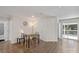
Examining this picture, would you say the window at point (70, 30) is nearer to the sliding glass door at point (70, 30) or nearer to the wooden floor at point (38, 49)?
the sliding glass door at point (70, 30)

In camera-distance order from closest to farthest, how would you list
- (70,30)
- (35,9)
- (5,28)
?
1. (35,9)
2. (5,28)
3. (70,30)

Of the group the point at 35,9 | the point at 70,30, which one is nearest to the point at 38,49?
the point at 35,9

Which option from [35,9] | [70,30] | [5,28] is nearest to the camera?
[35,9]

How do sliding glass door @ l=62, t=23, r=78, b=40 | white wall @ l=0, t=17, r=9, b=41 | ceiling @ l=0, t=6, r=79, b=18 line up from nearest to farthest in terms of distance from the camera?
ceiling @ l=0, t=6, r=79, b=18 < white wall @ l=0, t=17, r=9, b=41 < sliding glass door @ l=62, t=23, r=78, b=40

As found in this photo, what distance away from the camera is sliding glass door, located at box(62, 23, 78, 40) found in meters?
8.82

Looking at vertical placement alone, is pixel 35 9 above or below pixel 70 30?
above

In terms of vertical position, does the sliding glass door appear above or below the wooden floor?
above

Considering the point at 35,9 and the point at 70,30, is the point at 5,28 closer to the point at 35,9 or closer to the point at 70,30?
the point at 35,9

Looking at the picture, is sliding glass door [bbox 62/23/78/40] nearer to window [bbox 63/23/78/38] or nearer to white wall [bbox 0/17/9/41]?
window [bbox 63/23/78/38]

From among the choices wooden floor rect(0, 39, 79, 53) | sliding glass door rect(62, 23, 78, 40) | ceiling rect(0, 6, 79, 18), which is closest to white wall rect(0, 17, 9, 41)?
ceiling rect(0, 6, 79, 18)

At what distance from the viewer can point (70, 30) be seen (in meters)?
9.08
